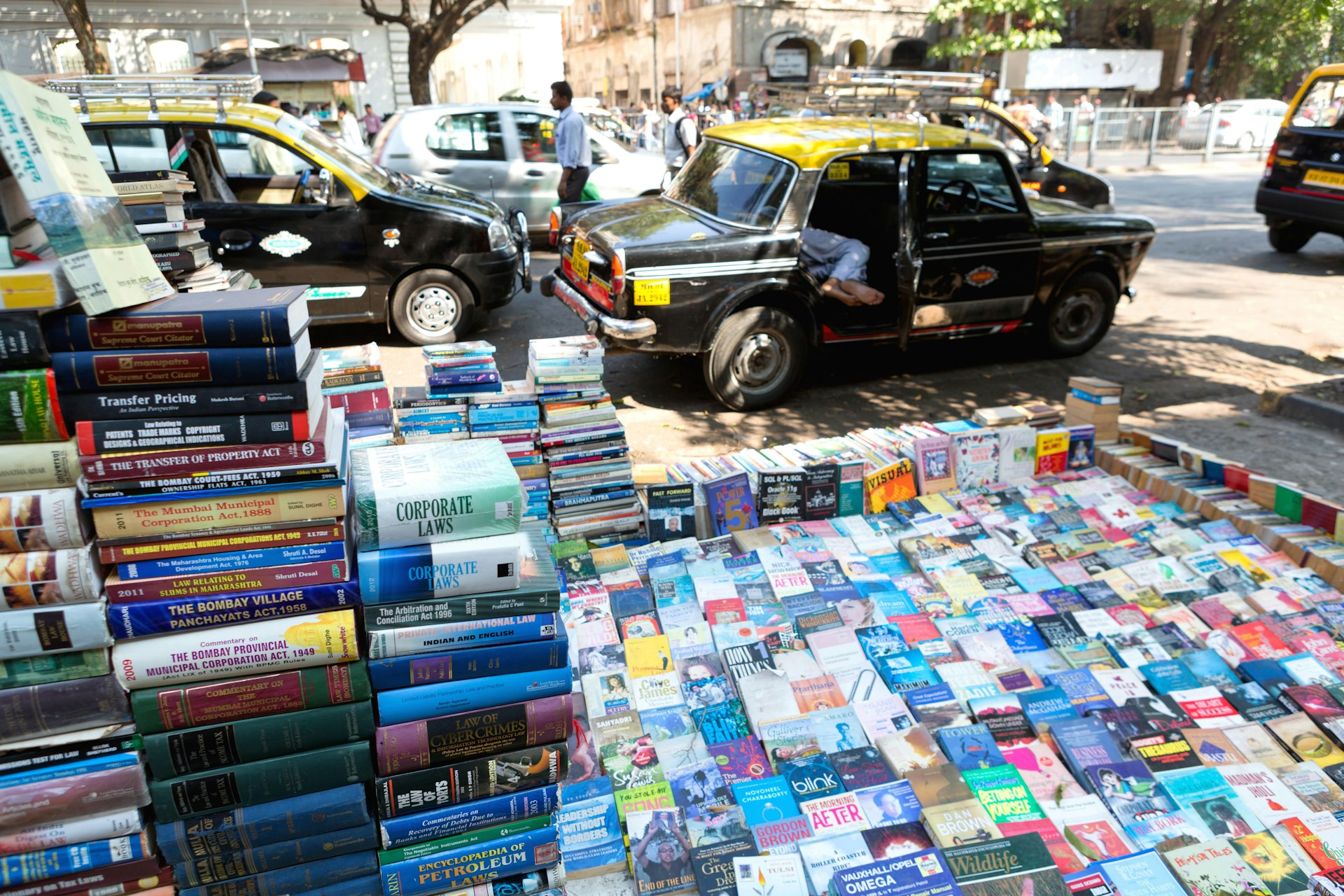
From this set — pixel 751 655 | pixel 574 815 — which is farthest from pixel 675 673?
pixel 574 815

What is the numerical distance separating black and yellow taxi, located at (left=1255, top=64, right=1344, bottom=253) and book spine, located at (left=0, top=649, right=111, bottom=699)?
12.5 metres

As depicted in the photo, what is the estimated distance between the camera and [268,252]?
697 cm

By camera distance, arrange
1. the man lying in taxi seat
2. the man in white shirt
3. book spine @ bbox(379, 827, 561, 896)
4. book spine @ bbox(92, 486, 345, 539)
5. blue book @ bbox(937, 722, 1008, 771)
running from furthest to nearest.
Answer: the man in white shirt, the man lying in taxi seat, blue book @ bbox(937, 722, 1008, 771), book spine @ bbox(379, 827, 561, 896), book spine @ bbox(92, 486, 345, 539)

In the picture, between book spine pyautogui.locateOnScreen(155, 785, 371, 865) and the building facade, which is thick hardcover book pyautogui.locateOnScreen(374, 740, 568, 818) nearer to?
book spine pyautogui.locateOnScreen(155, 785, 371, 865)

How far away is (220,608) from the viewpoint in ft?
6.52

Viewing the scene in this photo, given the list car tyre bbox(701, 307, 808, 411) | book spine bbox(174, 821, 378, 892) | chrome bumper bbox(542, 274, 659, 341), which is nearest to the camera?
book spine bbox(174, 821, 378, 892)

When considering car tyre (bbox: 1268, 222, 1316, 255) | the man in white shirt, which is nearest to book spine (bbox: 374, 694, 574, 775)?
the man in white shirt

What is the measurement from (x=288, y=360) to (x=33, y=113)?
66cm

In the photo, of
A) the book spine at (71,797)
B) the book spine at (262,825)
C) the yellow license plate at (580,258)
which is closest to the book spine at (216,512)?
the book spine at (71,797)

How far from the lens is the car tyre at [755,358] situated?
6.00 m

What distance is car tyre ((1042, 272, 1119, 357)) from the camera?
716 centimetres

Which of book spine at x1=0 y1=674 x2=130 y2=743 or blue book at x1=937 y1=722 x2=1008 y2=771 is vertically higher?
book spine at x1=0 y1=674 x2=130 y2=743

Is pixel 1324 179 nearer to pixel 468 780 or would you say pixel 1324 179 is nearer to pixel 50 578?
pixel 468 780

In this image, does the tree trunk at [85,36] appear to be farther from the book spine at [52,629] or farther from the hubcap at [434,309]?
the book spine at [52,629]
